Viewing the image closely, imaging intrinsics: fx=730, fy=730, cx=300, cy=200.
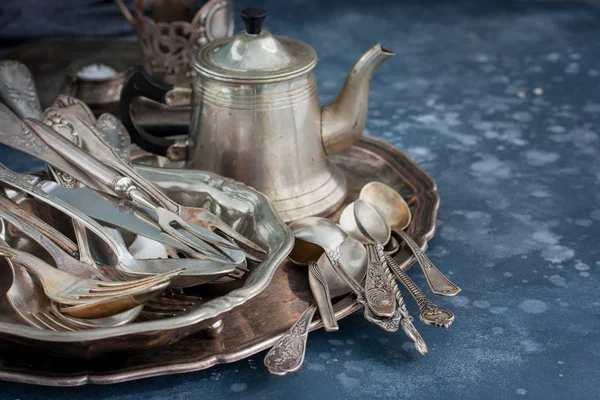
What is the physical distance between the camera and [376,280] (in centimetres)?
52

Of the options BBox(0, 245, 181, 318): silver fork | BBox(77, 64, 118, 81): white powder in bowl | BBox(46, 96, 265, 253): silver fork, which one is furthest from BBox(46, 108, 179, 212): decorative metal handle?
BBox(77, 64, 118, 81): white powder in bowl

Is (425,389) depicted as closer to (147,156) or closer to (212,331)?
(212,331)

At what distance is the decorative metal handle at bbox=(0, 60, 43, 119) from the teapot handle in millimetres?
74

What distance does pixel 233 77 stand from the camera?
1.90 feet

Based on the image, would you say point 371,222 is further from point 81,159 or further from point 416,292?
point 81,159

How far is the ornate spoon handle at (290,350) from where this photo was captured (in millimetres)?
446

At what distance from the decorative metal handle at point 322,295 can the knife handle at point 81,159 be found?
151 millimetres

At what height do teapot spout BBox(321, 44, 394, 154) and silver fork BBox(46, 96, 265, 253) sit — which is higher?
teapot spout BBox(321, 44, 394, 154)

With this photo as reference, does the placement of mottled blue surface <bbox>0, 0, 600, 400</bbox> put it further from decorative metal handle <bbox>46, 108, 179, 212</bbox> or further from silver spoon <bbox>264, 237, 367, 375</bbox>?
decorative metal handle <bbox>46, 108, 179, 212</bbox>

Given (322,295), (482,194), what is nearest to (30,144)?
(322,295)

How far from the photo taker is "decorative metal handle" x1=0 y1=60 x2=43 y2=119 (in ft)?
2.07

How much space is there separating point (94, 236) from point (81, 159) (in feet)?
0.22

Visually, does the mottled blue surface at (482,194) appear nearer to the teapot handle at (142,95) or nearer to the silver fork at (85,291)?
the silver fork at (85,291)

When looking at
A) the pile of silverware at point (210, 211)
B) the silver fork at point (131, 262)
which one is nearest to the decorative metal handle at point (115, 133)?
the pile of silverware at point (210, 211)
